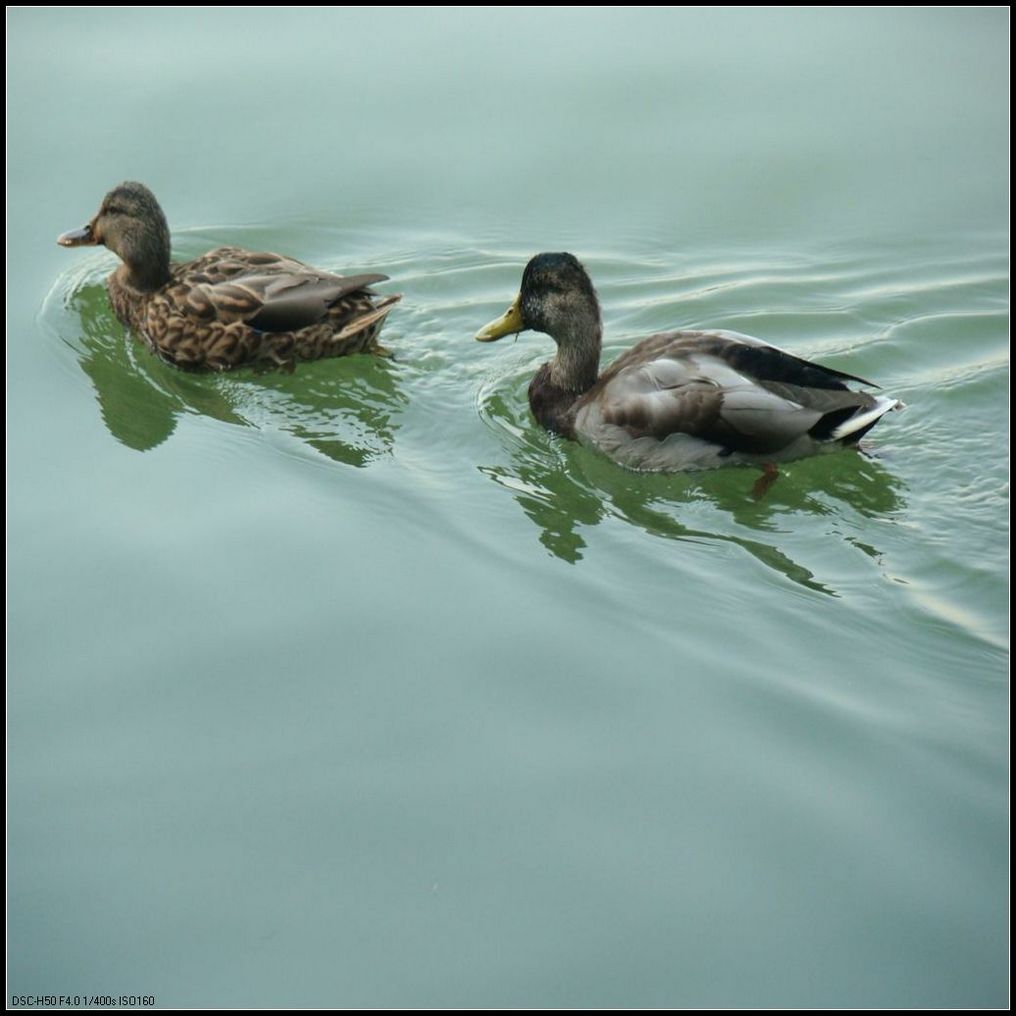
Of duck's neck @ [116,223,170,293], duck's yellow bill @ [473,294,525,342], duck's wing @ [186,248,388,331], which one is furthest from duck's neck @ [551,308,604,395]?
duck's neck @ [116,223,170,293]

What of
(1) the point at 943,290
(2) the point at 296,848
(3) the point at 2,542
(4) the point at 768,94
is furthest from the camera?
(4) the point at 768,94

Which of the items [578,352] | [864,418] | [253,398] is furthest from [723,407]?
[253,398]

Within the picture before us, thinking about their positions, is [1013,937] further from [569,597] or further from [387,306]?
[387,306]

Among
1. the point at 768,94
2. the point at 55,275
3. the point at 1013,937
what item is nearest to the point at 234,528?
the point at 55,275

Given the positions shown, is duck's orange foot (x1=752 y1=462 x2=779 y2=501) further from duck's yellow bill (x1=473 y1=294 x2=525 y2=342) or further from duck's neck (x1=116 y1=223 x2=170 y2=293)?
duck's neck (x1=116 y1=223 x2=170 y2=293)

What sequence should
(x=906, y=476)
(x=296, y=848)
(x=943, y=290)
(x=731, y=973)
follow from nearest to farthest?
(x=731, y=973)
(x=296, y=848)
(x=906, y=476)
(x=943, y=290)

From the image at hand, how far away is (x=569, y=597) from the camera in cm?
628

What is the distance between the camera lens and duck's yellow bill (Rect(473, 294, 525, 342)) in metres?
7.91

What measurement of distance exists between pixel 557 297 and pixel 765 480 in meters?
1.45

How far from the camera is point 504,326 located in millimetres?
7973

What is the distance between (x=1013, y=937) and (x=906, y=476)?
3127 mm

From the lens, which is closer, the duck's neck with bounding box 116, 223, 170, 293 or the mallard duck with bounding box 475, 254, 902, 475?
the mallard duck with bounding box 475, 254, 902, 475

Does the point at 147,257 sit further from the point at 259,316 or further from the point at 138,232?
the point at 259,316

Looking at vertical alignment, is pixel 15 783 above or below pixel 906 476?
below
